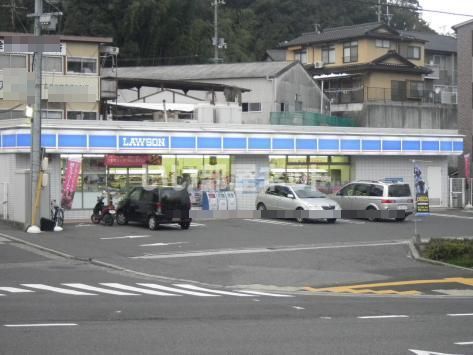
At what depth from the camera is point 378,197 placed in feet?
116

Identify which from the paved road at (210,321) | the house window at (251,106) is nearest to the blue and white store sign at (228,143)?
the house window at (251,106)

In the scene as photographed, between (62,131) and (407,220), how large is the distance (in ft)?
56.8

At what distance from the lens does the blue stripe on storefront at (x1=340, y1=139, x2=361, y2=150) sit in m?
41.2

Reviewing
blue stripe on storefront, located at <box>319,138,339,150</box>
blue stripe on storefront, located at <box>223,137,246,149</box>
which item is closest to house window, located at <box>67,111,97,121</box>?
blue stripe on storefront, located at <box>223,137,246,149</box>

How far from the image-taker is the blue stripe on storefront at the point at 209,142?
37.4 metres

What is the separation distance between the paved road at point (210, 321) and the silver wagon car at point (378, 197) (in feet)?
61.7

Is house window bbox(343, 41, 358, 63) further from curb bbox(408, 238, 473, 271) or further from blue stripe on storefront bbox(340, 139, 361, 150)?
curb bbox(408, 238, 473, 271)

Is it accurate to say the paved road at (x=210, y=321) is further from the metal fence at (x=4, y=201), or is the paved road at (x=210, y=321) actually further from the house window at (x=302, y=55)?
the house window at (x=302, y=55)

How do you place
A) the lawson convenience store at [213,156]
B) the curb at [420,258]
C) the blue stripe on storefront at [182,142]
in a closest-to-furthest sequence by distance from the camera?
the curb at [420,258]
the lawson convenience store at [213,156]
the blue stripe on storefront at [182,142]

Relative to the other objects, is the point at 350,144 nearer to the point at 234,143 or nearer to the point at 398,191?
the point at 398,191

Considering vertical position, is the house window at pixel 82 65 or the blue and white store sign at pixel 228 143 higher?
the house window at pixel 82 65

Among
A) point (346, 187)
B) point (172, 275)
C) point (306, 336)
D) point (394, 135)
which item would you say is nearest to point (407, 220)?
point (346, 187)

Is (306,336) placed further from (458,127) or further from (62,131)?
(458,127)

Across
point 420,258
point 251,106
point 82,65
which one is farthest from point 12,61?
point 420,258
